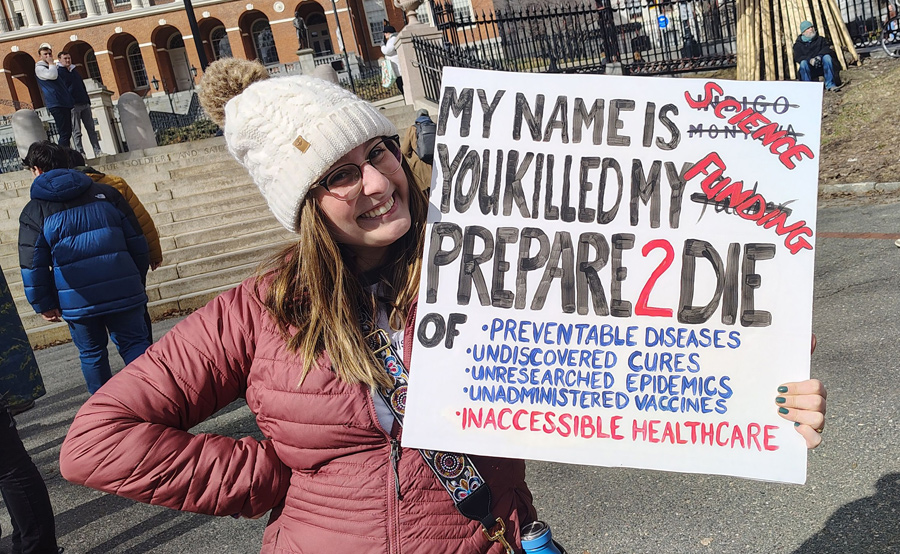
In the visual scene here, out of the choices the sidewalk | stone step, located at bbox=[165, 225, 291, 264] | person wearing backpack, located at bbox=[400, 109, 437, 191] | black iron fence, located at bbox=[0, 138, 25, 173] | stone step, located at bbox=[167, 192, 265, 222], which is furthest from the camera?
black iron fence, located at bbox=[0, 138, 25, 173]

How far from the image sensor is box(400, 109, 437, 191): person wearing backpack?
3.89 m

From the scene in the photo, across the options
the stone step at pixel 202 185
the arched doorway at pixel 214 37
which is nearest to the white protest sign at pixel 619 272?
the stone step at pixel 202 185

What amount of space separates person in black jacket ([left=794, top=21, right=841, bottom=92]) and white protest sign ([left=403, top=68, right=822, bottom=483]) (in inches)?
479

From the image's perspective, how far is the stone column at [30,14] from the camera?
45.6 m

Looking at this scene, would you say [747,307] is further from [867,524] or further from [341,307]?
[867,524]

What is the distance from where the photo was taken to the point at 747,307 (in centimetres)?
158

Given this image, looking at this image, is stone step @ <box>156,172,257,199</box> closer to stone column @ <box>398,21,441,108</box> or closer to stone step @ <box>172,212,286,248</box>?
stone step @ <box>172,212,286,248</box>

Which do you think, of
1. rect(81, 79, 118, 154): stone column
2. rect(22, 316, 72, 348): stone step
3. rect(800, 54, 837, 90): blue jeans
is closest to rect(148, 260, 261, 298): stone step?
A: rect(22, 316, 72, 348): stone step

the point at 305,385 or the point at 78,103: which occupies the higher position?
the point at 78,103

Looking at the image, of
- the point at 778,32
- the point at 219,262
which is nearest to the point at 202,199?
the point at 219,262

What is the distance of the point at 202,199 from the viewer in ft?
38.6

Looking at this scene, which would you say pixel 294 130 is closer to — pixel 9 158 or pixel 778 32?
pixel 778 32

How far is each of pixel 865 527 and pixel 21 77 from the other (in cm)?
5547

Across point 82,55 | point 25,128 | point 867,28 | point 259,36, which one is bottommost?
point 867,28
